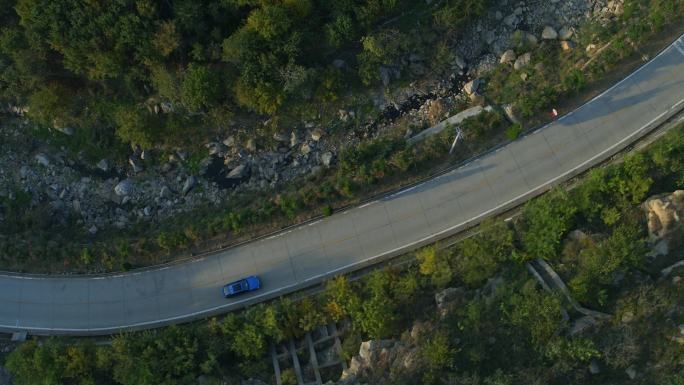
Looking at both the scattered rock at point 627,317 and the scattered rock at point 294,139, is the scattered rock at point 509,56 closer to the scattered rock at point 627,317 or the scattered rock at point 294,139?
the scattered rock at point 294,139

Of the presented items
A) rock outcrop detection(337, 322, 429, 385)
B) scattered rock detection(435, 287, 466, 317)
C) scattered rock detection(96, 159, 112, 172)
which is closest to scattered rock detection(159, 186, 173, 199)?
scattered rock detection(96, 159, 112, 172)

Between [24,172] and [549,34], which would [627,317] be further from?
[24,172]

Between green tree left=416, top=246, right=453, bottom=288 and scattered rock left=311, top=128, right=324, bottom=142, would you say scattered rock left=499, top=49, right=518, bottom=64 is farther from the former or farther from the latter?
green tree left=416, top=246, right=453, bottom=288

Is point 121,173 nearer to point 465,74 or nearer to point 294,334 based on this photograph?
point 294,334

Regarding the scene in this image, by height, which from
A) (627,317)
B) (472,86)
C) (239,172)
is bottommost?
(627,317)

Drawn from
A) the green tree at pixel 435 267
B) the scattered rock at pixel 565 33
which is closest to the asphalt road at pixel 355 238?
the green tree at pixel 435 267

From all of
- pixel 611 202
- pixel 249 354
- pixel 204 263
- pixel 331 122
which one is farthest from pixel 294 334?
pixel 611 202

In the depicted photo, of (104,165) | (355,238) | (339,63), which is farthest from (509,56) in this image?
(104,165)
